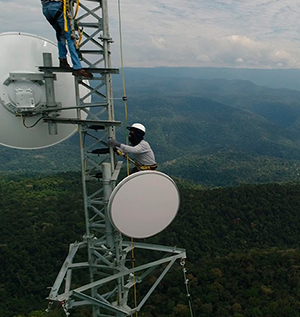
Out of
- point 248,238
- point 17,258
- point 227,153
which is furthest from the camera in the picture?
point 227,153

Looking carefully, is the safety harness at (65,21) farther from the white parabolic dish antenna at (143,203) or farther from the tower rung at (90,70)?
the white parabolic dish antenna at (143,203)

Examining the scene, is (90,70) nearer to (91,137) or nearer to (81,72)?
(81,72)

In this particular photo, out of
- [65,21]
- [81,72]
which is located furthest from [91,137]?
[65,21]

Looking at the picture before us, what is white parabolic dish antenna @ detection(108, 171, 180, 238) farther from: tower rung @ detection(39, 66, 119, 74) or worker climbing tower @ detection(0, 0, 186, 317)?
tower rung @ detection(39, 66, 119, 74)

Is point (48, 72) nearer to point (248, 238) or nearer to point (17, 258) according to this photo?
point (17, 258)

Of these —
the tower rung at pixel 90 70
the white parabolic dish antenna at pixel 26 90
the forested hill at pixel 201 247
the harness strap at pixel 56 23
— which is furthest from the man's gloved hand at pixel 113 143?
the forested hill at pixel 201 247

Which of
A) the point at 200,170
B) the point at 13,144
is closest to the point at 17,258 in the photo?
the point at 13,144
